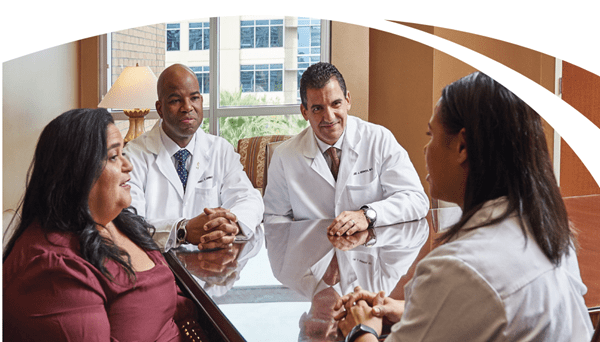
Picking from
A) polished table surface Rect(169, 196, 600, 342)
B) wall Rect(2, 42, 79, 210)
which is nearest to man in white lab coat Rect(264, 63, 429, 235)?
polished table surface Rect(169, 196, 600, 342)

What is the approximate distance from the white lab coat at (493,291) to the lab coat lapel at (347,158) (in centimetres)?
171

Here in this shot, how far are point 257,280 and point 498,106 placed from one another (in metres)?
0.86

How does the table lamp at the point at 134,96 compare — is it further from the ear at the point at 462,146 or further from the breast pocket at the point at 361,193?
the ear at the point at 462,146

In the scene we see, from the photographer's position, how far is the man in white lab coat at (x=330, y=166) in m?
2.61

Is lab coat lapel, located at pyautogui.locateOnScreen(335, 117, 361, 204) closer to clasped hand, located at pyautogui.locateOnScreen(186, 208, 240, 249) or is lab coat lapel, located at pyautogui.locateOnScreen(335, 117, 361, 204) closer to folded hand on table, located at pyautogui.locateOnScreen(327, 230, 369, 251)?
folded hand on table, located at pyautogui.locateOnScreen(327, 230, 369, 251)

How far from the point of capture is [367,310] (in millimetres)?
A: 1199

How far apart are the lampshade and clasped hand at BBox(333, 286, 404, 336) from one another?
122 inches

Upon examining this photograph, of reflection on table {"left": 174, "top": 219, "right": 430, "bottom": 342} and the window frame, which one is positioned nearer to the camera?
reflection on table {"left": 174, "top": 219, "right": 430, "bottom": 342}

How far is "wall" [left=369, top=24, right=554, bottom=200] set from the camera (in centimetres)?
448

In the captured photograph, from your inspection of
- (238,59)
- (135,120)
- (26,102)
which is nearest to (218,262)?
(135,120)

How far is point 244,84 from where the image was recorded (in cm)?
570

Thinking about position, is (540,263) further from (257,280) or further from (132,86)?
(132,86)

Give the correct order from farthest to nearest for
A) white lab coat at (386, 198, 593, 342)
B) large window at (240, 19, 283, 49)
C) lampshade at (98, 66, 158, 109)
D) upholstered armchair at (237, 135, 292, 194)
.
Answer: large window at (240, 19, 283, 49) < lampshade at (98, 66, 158, 109) < upholstered armchair at (237, 135, 292, 194) < white lab coat at (386, 198, 593, 342)

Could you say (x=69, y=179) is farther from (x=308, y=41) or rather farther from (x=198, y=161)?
(x=308, y=41)
